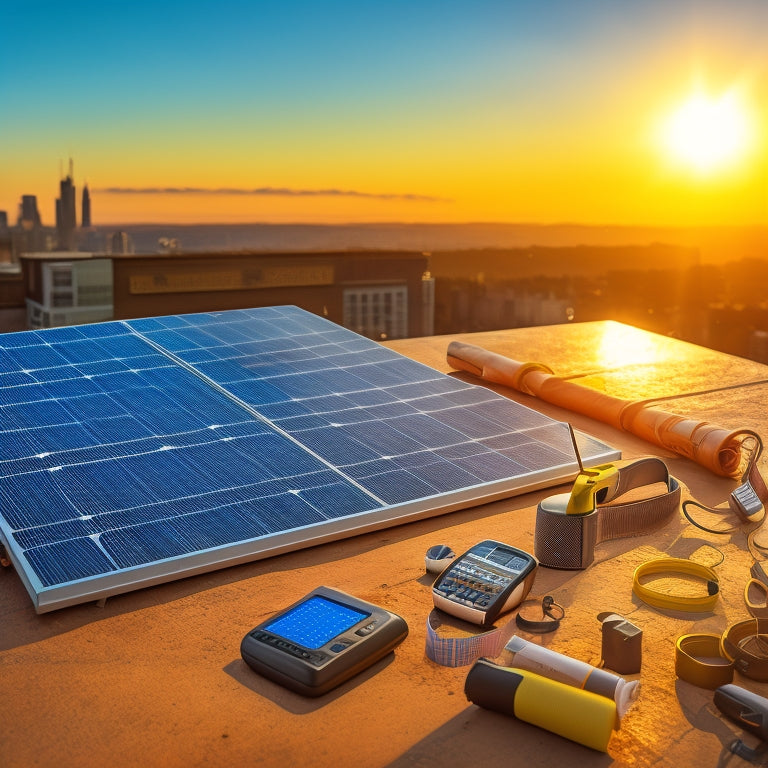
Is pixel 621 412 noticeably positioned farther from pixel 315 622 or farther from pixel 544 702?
pixel 544 702

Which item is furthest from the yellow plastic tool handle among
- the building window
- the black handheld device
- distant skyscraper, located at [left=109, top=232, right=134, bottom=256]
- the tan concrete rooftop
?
distant skyscraper, located at [left=109, top=232, right=134, bottom=256]

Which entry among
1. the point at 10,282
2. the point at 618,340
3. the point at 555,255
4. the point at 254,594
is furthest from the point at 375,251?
the point at 254,594

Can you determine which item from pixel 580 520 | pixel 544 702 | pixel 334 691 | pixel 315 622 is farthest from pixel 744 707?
pixel 315 622

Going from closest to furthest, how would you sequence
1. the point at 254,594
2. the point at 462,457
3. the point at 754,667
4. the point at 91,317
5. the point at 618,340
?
the point at 754,667 < the point at 254,594 < the point at 462,457 < the point at 618,340 < the point at 91,317

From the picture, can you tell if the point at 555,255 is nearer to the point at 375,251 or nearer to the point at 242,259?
the point at 375,251

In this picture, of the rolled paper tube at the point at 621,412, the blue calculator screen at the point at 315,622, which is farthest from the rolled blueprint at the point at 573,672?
the rolled paper tube at the point at 621,412

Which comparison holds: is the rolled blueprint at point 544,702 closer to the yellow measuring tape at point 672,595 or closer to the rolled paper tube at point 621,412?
the yellow measuring tape at point 672,595
